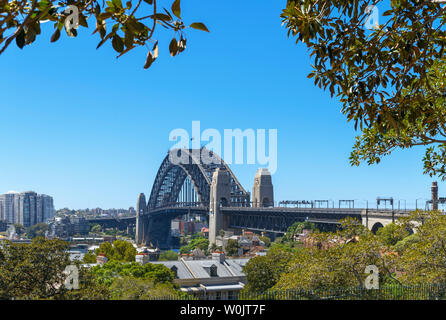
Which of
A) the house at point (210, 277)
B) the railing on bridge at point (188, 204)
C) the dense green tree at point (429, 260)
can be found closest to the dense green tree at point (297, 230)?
the house at point (210, 277)

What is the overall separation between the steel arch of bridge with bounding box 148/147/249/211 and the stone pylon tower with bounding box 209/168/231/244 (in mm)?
4380

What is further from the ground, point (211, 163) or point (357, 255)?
point (211, 163)

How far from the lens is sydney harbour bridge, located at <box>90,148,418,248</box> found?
81.4 m

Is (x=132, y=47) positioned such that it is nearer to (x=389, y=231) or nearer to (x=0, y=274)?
(x=0, y=274)

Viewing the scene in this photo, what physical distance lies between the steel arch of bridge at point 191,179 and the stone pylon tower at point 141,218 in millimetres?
5329

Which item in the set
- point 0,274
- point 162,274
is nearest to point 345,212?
point 162,274

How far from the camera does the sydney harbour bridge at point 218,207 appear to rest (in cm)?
8138

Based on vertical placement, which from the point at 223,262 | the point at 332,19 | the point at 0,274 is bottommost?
the point at 223,262

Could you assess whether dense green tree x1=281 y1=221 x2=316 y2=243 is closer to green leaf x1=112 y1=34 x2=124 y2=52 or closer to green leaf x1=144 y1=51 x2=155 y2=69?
green leaf x1=144 y1=51 x2=155 y2=69

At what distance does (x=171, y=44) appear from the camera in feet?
17.1

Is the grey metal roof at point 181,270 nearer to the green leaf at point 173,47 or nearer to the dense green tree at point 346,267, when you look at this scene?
the dense green tree at point 346,267

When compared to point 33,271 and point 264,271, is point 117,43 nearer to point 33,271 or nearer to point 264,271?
point 33,271

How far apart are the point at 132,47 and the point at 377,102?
4.70 m
